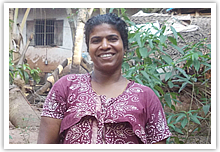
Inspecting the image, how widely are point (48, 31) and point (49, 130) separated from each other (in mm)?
6896

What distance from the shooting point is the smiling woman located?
1.11m

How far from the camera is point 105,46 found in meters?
1.17

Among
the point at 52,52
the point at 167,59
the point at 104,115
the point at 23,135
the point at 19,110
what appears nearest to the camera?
the point at 104,115

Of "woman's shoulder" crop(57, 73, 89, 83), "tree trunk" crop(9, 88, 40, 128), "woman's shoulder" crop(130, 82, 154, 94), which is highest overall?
"woman's shoulder" crop(57, 73, 89, 83)

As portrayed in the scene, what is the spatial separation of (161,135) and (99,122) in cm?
33

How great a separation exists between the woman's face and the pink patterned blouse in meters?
0.17

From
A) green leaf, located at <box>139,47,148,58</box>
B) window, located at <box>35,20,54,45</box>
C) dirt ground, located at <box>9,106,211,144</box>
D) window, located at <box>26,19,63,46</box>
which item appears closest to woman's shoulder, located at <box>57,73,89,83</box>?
green leaf, located at <box>139,47,148,58</box>

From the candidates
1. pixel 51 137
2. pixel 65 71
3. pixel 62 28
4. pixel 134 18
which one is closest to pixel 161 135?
pixel 51 137

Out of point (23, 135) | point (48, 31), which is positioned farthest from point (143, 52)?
point (48, 31)

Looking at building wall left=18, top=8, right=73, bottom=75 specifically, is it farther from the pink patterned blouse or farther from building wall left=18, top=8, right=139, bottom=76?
the pink patterned blouse

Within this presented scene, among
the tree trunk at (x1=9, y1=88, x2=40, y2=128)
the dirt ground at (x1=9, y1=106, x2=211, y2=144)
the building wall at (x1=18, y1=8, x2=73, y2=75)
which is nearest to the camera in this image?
the dirt ground at (x1=9, y1=106, x2=211, y2=144)

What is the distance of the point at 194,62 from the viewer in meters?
2.06

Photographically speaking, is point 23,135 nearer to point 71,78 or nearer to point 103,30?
point 71,78

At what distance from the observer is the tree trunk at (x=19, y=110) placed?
3459 millimetres
